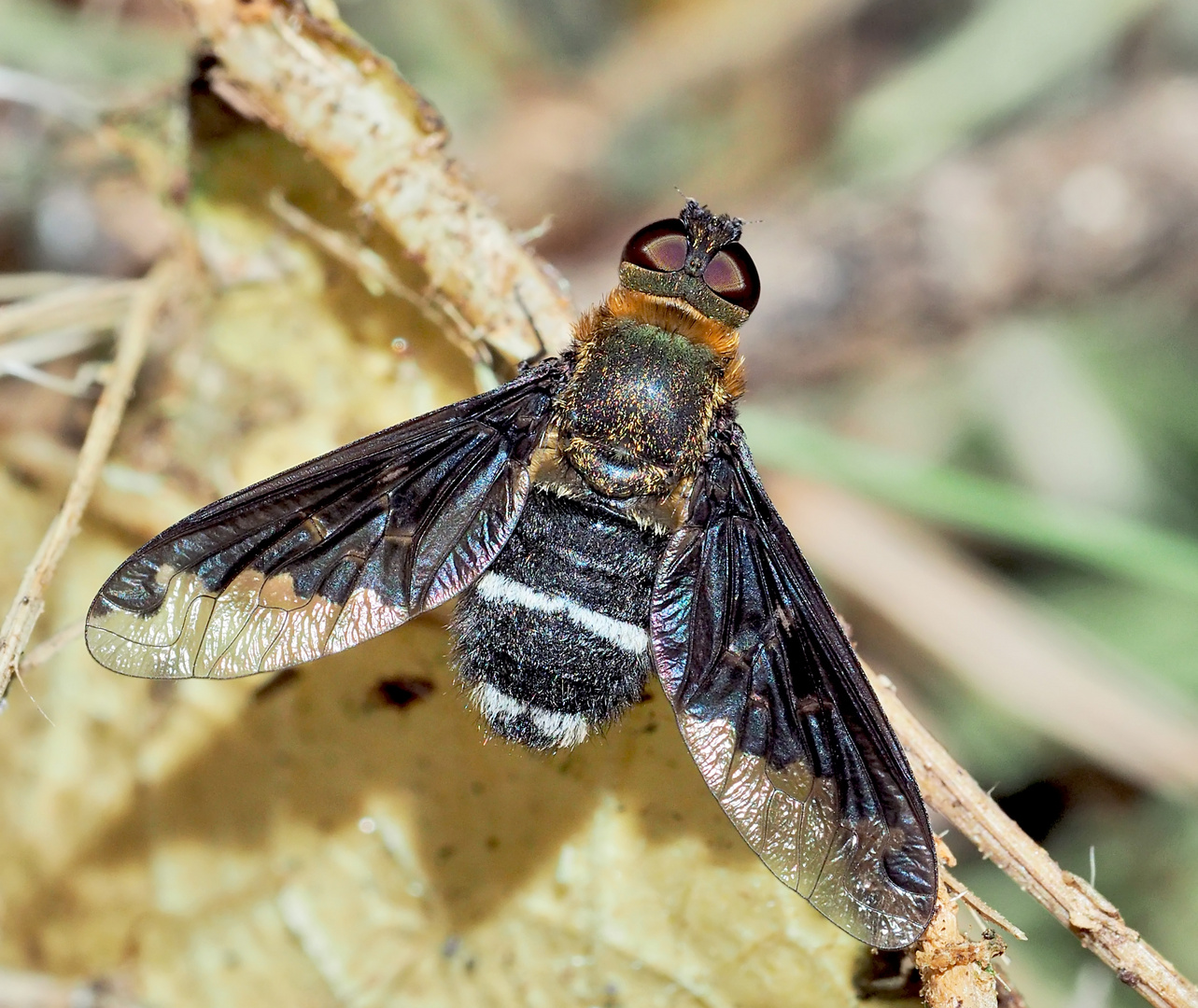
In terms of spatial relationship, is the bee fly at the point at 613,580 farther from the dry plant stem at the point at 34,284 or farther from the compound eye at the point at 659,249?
the dry plant stem at the point at 34,284

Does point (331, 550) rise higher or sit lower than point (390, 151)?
lower

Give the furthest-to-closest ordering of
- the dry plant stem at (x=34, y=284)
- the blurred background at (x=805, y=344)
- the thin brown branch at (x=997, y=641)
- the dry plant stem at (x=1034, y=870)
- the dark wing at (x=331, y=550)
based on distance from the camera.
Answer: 1. the thin brown branch at (x=997, y=641)
2. the dry plant stem at (x=34, y=284)
3. the blurred background at (x=805, y=344)
4. the dark wing at (x=331, y=550)
5. the dry plant stem at (x=1034, y=870)

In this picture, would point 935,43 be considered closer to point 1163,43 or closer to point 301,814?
point 1163,43

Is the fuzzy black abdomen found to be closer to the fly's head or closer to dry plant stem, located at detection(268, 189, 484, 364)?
the fly's head

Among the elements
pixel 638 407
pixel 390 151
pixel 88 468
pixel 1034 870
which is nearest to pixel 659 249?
pixel 638 407

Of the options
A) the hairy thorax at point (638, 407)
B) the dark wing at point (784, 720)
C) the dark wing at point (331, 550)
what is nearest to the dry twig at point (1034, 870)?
the dark wing at point (784, 720)

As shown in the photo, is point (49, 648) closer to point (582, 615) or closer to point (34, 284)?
point (582, 615)
